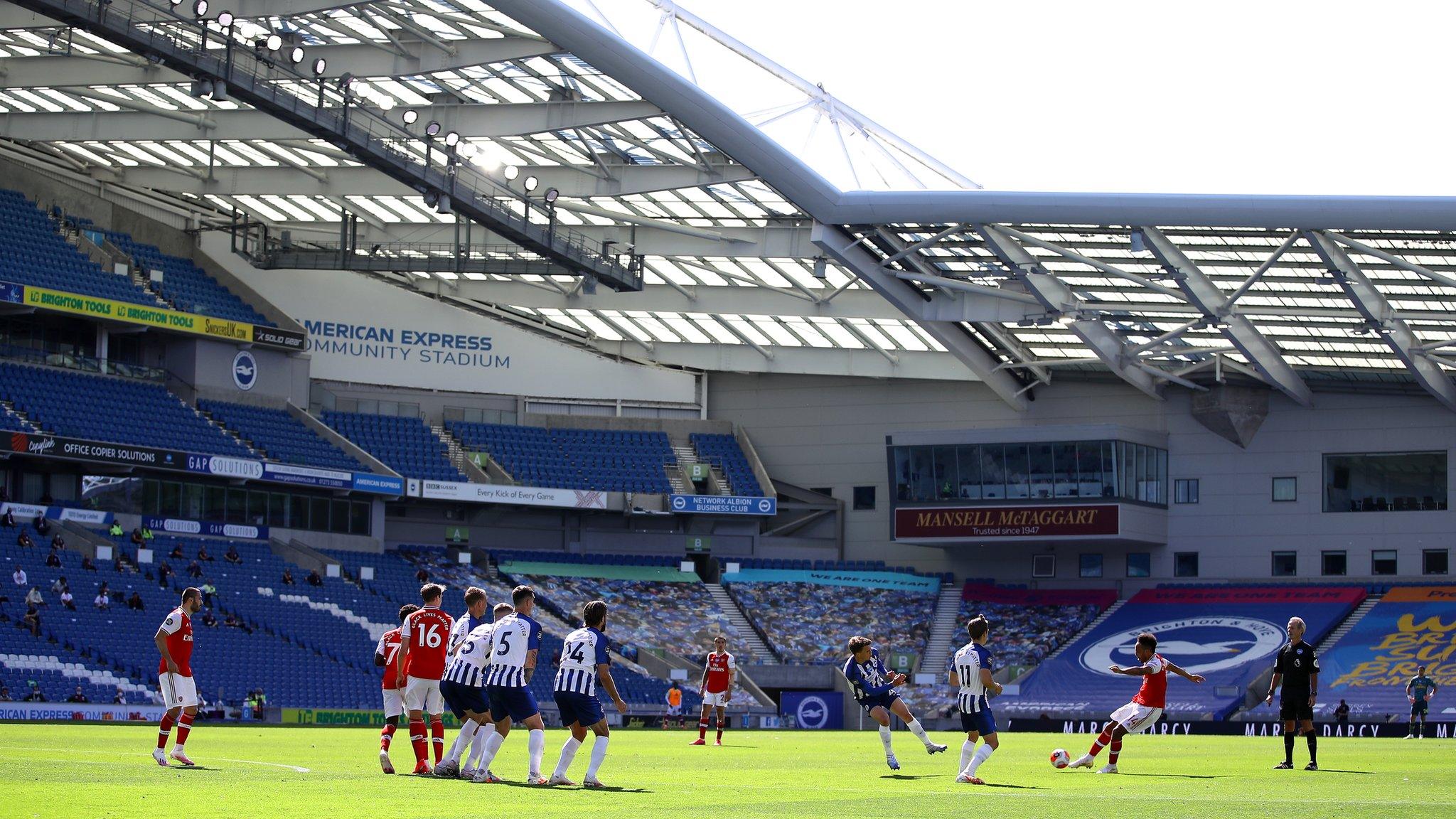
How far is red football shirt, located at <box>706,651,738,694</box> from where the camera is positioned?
3231 centimetres

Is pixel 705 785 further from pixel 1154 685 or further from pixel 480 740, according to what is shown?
pixel 1154 685

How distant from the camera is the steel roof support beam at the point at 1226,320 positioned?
4581 cm

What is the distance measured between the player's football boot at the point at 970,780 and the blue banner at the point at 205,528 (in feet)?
128

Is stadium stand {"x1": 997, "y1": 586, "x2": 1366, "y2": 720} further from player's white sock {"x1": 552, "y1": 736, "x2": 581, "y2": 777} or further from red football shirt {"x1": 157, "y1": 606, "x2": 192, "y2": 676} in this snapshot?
player's white sock {"x1": 552, "y1": 736, "x2": 581, "y2": 777}

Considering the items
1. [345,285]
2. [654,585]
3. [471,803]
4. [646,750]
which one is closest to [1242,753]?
[646,750]

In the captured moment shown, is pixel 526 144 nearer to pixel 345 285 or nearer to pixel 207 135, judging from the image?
pixel 207 135

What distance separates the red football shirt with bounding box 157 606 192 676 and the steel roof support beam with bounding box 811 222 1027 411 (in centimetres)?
3118

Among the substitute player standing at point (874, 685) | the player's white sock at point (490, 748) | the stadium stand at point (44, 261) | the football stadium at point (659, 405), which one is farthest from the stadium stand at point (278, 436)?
the player's white sock at point (490, 748)

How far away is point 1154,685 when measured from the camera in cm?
2053

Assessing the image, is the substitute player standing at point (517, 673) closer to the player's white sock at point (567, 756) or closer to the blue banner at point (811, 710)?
the player's white sock at point (567, 756)

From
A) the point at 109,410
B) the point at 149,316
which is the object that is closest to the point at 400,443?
the point at 149,316

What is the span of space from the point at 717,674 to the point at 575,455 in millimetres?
32938

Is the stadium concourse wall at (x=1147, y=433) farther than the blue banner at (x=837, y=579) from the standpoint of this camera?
No

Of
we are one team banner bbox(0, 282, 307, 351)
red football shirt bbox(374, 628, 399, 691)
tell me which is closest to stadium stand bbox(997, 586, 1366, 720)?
we are one team banner bbox(0, 282, 307, 351)
